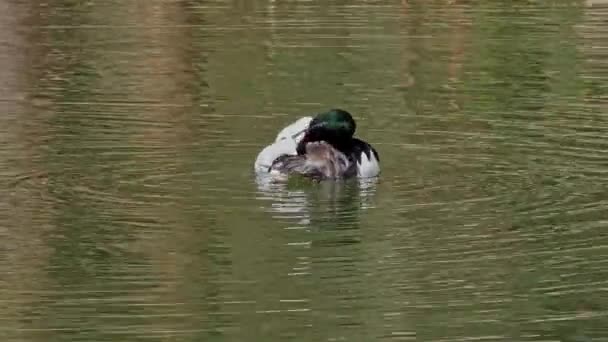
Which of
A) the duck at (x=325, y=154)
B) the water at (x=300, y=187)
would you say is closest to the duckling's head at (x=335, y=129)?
the duck at (x=325, y=154)

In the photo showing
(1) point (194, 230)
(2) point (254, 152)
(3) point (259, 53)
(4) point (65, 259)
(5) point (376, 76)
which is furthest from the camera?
(3) point (259, 53)

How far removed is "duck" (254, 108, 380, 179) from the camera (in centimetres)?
1466

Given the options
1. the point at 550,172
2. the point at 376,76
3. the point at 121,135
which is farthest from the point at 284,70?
the point at 550,172

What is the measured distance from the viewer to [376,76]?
777 inches

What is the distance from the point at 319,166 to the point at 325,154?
126 millimetres

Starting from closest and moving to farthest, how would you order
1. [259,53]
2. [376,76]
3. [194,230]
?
[194,230] < [376,76] < [259,53]

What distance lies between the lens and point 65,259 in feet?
38.9

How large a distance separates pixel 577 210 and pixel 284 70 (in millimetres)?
7434

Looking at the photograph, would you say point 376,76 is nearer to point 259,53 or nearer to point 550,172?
point 259,53

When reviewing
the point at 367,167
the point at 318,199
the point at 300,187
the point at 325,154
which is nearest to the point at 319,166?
the point at 325,154

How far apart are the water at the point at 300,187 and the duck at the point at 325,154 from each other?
0.19m

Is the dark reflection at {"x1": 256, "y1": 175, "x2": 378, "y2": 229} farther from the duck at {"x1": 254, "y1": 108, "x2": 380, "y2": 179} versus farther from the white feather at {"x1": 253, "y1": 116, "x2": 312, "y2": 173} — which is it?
the white feather at {"x1": 253, "y1": 116, "x2": 312, "y2": 173}

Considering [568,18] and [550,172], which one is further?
[568,18]

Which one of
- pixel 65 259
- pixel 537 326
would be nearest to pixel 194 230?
pixel 65 259
